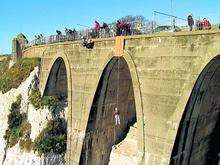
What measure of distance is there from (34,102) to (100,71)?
13371 millimetres

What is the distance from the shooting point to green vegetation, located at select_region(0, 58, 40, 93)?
164 ft

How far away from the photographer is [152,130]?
2938 cm

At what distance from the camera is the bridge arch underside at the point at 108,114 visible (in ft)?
119

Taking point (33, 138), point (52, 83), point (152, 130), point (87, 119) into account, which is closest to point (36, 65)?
point (52, 83)

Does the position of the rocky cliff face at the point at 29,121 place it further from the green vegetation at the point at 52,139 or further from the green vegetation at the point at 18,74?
the green vegetation at the point at 18,74

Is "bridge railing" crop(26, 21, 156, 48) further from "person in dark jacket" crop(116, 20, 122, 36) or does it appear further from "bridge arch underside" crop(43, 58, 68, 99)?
"bridge arch underside" crop(43, 58, 68, 99)

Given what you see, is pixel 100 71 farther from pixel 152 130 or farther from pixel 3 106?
pixel 3 106

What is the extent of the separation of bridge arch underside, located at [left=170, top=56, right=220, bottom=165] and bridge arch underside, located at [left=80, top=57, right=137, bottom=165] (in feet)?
29.1

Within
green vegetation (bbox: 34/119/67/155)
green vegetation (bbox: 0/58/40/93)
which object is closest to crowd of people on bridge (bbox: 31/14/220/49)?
green vegetation (bbox: 0/58/40/93)

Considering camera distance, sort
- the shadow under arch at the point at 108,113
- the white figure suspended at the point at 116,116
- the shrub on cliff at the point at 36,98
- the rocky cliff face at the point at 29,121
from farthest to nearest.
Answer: the shrub on cliff at the point at 36,98 → the rocky cliff face at the point at 29,121 → the white figure suspended at the point at 116,116 → the shadow under arch at the point at 108,113

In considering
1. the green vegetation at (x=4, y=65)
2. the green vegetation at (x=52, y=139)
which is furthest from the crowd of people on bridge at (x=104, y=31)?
the green vegetation at (x=4, y=65)

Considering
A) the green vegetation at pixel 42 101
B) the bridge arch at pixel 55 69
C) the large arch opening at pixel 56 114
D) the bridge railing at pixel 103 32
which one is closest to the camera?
the bridge railing at pixel 103 32

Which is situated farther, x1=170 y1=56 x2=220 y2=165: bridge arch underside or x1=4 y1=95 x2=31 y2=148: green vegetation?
x1=4 y1=95 x2=31 y2=148: green vegetation

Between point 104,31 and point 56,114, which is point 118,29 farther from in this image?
point 56,114
